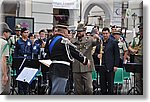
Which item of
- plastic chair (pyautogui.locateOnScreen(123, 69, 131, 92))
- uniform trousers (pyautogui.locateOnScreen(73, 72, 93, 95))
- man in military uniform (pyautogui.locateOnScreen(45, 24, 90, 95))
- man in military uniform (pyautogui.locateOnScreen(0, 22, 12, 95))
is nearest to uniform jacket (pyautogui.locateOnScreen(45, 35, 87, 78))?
man in military uniform (pyautogui.locateOnScreen(45, 24, 90, 95))

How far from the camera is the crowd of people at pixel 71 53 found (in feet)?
12.5

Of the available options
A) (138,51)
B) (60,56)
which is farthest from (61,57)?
(138,51)

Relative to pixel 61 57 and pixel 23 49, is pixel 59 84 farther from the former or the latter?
pixel 23 49

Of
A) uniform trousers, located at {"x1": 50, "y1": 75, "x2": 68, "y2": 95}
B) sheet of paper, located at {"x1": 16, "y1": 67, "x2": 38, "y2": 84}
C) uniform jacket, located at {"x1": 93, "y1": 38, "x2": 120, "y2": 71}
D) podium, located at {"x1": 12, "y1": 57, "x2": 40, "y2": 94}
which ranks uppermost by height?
uniform jacket, located at {"x1": 93, "y1": 38, "x2": 120, "y2": 71}

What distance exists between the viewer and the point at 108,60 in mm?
3932

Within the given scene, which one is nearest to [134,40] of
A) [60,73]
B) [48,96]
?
[60,73]

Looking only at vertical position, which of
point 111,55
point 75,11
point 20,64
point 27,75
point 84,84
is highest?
point 75,11

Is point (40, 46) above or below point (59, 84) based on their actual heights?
above

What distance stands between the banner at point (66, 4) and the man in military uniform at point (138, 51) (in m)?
0.77

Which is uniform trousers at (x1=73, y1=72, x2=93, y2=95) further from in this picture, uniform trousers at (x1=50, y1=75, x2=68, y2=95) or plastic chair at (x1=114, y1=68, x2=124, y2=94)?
plastic chair at (x1=114, y1=68, x2=124, y2=94)

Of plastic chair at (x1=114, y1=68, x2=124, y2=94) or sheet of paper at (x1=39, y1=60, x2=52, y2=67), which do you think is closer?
sheet of paper at (x1=39, y1=60, x2=52, y2=67)

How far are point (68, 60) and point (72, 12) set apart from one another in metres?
0.54

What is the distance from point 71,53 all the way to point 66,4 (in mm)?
553

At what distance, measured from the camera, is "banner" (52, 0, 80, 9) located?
151 inches
